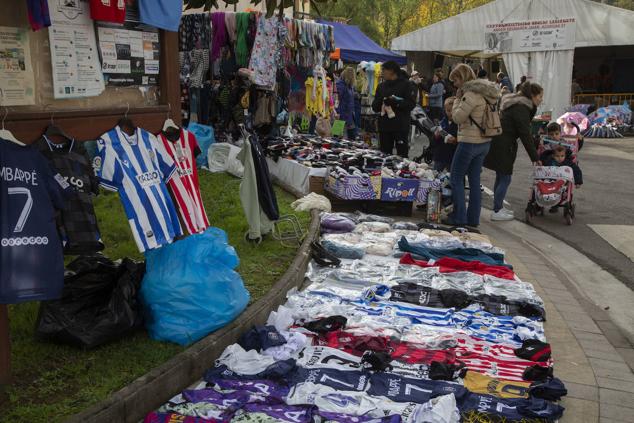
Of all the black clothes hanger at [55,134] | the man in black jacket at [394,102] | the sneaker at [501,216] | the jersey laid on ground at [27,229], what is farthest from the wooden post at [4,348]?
the man in black jacket at [394,102]

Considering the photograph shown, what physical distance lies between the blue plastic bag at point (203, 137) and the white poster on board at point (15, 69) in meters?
7.67

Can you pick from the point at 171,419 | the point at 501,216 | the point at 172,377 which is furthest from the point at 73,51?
the point at 501,216

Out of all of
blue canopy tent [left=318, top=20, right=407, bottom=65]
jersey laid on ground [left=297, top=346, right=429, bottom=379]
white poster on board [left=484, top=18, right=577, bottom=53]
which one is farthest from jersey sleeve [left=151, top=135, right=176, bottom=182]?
white poster on board [left=484, top=18, right=577, bottom=53]

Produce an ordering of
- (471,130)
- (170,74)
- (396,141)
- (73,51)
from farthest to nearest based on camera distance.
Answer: (396,141), (471,130), (170,74), (73,51)

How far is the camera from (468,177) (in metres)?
8.55

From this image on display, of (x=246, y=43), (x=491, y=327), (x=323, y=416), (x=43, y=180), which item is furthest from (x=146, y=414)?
(x=246, y=43)

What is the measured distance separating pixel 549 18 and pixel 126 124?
65.6 feet

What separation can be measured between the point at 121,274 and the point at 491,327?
9.74 feet

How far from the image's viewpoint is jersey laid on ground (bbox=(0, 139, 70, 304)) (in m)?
3.33

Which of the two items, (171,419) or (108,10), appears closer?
(171,419)

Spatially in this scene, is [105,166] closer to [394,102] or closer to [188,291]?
[188,291]

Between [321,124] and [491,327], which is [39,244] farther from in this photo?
[321,124]

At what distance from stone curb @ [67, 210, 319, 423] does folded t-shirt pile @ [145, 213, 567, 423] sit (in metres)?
0.08

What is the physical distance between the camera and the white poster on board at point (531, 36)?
68.4 ft
